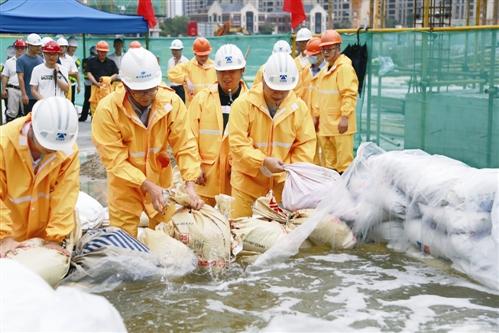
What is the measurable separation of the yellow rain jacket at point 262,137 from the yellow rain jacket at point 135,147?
0.47 meters

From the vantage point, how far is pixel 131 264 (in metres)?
4.66

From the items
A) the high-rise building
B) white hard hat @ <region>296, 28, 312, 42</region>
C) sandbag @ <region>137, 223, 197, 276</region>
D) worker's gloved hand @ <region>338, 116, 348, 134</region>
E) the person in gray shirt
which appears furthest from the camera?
the high-rise building

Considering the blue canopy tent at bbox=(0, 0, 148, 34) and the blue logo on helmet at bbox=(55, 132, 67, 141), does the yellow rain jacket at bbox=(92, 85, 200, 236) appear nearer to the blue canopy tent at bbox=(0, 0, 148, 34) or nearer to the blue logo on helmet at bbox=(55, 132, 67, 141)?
the blue logo on helmet at bbox=(55, 132, 67, 141)

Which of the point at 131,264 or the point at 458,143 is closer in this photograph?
the point at 131,264

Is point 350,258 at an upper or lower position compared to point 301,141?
lower

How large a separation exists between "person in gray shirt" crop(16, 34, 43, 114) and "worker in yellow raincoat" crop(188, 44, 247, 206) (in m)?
5.58

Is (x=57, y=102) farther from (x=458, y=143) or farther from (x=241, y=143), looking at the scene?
(x=458, y=143)

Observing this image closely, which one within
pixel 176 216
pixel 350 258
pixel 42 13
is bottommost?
pixel 350 258

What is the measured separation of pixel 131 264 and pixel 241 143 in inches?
55.1

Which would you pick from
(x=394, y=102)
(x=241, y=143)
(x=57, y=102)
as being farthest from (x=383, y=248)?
(x=394, y=102)

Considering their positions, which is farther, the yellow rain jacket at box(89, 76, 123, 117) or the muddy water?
the yellow rain jacket at box(89, 76, 123, 117)

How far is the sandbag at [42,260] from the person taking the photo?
414cm

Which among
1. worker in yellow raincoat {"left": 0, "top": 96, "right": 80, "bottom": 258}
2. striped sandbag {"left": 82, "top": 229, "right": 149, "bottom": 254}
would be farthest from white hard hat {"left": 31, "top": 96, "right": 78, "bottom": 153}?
striped sandbag {"left": 82, "top": 229, "right": 149, "bottom": 254}

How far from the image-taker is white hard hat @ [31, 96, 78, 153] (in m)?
4.07
